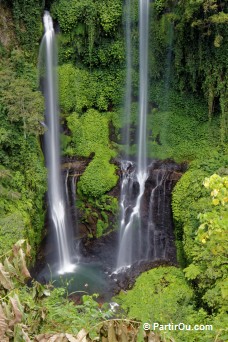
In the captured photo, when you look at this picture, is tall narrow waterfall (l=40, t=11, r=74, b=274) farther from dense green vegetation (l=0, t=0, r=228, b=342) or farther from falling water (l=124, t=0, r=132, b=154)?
falling water (l=124, t=0, r=132, b=154)

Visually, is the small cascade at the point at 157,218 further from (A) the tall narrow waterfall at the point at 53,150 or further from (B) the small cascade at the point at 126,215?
(A) the tall narrow waterfall at the point at 53,150

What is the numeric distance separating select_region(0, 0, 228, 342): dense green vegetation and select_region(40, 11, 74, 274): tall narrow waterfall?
1.04 ft

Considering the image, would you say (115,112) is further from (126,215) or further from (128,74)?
(126,215)

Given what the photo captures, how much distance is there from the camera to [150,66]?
43.0 ft

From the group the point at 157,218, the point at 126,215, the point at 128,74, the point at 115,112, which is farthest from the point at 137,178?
the point at 128,74

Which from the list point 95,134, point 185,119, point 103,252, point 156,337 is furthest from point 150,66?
point 156,337

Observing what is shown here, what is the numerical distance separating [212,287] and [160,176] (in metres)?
5.34

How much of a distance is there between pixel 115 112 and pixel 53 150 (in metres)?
2.83

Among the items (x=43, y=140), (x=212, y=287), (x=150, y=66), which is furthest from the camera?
(x=150, y=66)

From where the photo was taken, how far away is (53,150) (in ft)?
40.5

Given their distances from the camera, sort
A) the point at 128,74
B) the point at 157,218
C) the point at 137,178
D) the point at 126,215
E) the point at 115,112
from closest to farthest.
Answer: the point at 157,218 → the point at 126,215 → the point at 137,178 → the point at 128,74 → the point at 115,112

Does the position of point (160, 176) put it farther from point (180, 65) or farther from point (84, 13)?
point (84, 13)

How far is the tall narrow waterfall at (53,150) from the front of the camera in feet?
37.8

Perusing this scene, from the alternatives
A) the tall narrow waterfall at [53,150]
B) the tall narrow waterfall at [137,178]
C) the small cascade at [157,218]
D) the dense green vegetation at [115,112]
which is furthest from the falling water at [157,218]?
the tall narrow waterfall at [53,150]
